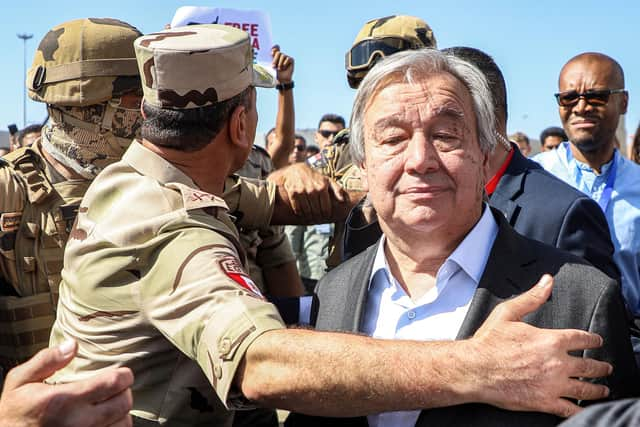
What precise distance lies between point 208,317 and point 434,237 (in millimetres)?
817

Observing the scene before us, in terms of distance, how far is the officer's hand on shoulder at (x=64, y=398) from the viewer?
5.83 ft

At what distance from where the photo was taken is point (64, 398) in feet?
5.88

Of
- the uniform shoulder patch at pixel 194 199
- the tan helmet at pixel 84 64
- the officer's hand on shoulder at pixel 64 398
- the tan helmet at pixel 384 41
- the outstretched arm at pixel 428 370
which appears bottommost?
the officer's hand on shoulder at pixel 64 398

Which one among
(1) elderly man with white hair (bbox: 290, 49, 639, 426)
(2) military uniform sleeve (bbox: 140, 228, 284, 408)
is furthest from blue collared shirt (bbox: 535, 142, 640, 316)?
(2) military uniform sleeve (bbox: 140, 228, 284, 408)

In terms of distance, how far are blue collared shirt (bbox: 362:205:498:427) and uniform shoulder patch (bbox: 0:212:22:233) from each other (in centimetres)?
186

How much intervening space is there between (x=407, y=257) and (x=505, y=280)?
1.22 ft

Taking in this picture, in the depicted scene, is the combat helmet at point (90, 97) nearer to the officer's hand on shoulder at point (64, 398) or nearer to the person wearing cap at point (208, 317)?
the person wearing cap at point (208, 317)

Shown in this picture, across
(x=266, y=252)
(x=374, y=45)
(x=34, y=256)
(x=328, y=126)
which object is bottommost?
(x=328, y=126)

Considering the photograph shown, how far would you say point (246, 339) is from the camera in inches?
74.0

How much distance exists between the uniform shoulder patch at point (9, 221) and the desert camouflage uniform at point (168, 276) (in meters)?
1.06

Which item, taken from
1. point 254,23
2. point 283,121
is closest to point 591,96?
point 283,121

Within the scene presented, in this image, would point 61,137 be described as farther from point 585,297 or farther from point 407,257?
point 585,297

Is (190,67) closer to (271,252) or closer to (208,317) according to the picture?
(208,317)

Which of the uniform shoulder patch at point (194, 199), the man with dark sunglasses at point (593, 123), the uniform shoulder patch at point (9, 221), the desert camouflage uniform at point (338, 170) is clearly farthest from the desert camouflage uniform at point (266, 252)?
the man with dark sunglasses at point (593, 123)
